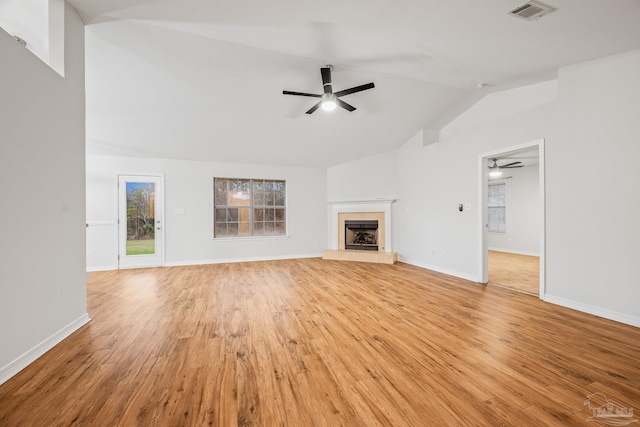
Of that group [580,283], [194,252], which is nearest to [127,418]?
[580,283]

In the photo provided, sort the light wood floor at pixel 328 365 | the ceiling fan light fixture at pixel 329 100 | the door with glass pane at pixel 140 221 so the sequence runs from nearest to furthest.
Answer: the light wood floor at pixel 328 365, the ceiling fan light fixture at pixel 329 100, the door with glass pane at pixel 140 221

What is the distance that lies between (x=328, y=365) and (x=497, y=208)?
26.6 feet

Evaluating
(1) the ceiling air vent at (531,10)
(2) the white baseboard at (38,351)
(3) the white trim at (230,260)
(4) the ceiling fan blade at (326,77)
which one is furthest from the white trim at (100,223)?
(1) the ceiling air vent at (531,10)

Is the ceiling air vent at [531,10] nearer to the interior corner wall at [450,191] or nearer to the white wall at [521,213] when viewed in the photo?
the interior corner wall at [450,191]

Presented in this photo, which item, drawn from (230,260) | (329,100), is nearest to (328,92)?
(329,100)

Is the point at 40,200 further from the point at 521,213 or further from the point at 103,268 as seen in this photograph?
the point at 521,213

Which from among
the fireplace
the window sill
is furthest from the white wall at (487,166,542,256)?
the window sill

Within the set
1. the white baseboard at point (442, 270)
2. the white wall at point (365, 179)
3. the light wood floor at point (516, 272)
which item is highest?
the white wall at point (365, 179)

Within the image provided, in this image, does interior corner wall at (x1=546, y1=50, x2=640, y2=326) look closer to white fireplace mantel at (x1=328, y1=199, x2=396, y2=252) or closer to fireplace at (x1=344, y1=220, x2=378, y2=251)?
white fireplace mantel at (x1=328, y1=199, x2=396, y2=252)

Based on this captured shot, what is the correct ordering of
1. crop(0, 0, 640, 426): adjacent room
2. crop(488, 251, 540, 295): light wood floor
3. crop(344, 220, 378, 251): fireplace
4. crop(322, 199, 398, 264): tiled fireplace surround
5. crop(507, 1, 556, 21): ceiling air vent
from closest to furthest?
crop(0, 0, 640, 426): adjacent room, crop(507, 1, 556, 21): ceiling air vent, crop(488, 251, 540, 295): light wood floor, crop(322, 199, 398, 264): tiled fireplace surround, crop(344, 220, 378, 251): fireplace

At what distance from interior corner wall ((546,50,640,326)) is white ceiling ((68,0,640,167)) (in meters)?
0.35

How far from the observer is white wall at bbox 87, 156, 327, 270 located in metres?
5.16

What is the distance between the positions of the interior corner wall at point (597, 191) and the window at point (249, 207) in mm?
5195

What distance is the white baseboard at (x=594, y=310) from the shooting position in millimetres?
2510
